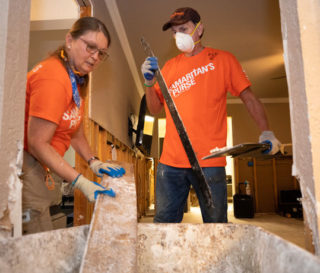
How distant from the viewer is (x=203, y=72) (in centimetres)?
160

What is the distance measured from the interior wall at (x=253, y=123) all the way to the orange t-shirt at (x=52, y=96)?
256 inches

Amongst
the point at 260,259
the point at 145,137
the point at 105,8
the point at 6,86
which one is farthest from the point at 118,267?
the point at 145,137

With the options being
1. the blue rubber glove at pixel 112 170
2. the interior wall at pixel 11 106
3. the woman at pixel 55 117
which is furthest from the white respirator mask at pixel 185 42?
the interior wall at pixel 11 106

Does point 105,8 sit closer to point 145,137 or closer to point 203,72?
point 203,72

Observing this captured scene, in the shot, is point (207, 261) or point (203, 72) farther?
point (203, 72)

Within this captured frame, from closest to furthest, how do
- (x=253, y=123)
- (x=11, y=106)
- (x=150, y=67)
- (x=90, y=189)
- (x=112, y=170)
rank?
(x=11, y=106) → (x=90, y=189) → (x=112, y=170) → (x=150, y=67) → (x=253, y=123)

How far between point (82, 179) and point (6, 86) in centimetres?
54

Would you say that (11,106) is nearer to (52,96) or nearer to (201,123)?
(52,96)

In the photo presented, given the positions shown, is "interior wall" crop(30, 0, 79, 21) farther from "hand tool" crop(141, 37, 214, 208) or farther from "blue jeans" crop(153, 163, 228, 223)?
"blue jeans" crop(153, 163, 228, 223)

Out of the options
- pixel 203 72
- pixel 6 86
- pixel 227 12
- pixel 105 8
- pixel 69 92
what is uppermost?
pixel 227 12

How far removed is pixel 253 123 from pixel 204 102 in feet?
20.4

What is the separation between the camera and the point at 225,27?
4.19 meters

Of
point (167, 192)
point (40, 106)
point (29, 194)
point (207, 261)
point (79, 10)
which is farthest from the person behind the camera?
point (79, 10)

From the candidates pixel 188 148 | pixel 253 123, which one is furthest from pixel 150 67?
pixel 253 123
